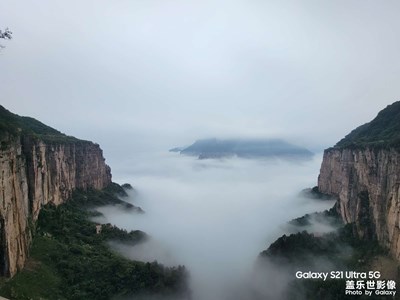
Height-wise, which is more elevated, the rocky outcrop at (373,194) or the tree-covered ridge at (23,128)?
the tree-covered ridge at (23,128)

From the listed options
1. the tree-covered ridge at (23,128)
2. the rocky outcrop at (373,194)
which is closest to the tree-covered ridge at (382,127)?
the rocky outcrop at (373,194)

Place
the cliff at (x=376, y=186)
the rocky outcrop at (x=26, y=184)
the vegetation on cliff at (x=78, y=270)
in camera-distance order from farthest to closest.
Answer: the cliff at (x=376, y=186)
the vegetation on cliff at (x=78, y=270)
the rocky outcrop at (x=26, y=184)

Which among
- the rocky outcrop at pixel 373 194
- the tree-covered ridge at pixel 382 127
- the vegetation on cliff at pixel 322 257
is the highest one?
the tree-covered ridge at pixel 382 127

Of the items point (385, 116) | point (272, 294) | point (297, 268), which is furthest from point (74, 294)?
point (385, 116)

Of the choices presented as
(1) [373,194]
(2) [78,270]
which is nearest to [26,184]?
(2) [78,270]

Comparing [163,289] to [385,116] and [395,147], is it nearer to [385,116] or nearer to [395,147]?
[395,147]

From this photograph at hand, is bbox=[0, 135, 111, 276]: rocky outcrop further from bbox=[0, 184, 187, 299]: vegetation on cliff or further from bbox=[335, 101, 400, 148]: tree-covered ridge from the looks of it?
bbox=[335, 101, 400, 148]: tree-covered ridge

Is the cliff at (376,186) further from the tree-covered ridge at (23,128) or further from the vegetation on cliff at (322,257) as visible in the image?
the tree-covered ridge at (23,128)

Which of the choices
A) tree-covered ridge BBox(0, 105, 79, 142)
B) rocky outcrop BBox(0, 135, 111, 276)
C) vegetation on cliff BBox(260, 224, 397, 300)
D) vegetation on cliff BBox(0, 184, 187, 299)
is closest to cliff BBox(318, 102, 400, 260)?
vegetation on cliff BBox(260, 224, 397, 300)
